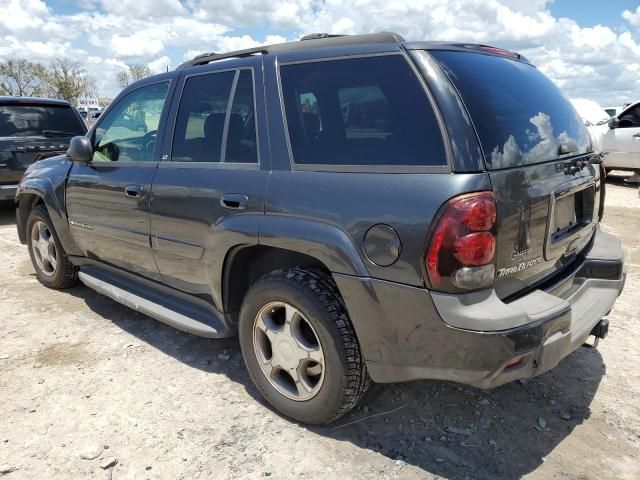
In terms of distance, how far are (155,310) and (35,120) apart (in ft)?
18.9

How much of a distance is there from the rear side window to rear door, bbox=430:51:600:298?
0.20 metres

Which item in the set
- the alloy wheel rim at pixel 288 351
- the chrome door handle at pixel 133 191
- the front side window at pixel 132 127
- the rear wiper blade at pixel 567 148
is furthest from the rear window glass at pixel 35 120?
the rear wiper blade at pixel 567 148

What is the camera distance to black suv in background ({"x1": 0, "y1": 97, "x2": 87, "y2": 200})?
7.41 meters

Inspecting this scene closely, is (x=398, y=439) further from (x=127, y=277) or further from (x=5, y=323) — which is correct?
(x=5, y=323)

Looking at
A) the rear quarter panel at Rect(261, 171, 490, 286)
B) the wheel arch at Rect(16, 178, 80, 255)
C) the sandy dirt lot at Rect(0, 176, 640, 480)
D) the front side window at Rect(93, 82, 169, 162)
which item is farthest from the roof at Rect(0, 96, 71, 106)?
the rear quarter panel at Rect(261, 171, 490, 286)

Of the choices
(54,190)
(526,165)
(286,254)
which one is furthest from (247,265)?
(54,190)

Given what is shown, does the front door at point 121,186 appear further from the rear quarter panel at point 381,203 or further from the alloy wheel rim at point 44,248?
the rear quarter panel at point 381,203

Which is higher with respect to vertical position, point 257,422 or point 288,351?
point 288,351

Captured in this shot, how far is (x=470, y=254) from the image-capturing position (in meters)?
2.04

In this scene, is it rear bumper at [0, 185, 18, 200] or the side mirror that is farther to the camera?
rear bumper at [0, 185, 18, 200]

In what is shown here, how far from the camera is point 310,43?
8.98 ft

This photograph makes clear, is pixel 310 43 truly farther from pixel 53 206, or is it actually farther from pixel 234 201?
pixel 53 206

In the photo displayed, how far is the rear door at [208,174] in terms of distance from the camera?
273cm

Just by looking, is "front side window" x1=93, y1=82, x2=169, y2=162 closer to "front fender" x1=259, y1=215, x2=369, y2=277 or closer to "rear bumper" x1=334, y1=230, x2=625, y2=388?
"front fender" x1=259, y1=215, x2=369, y2=277
